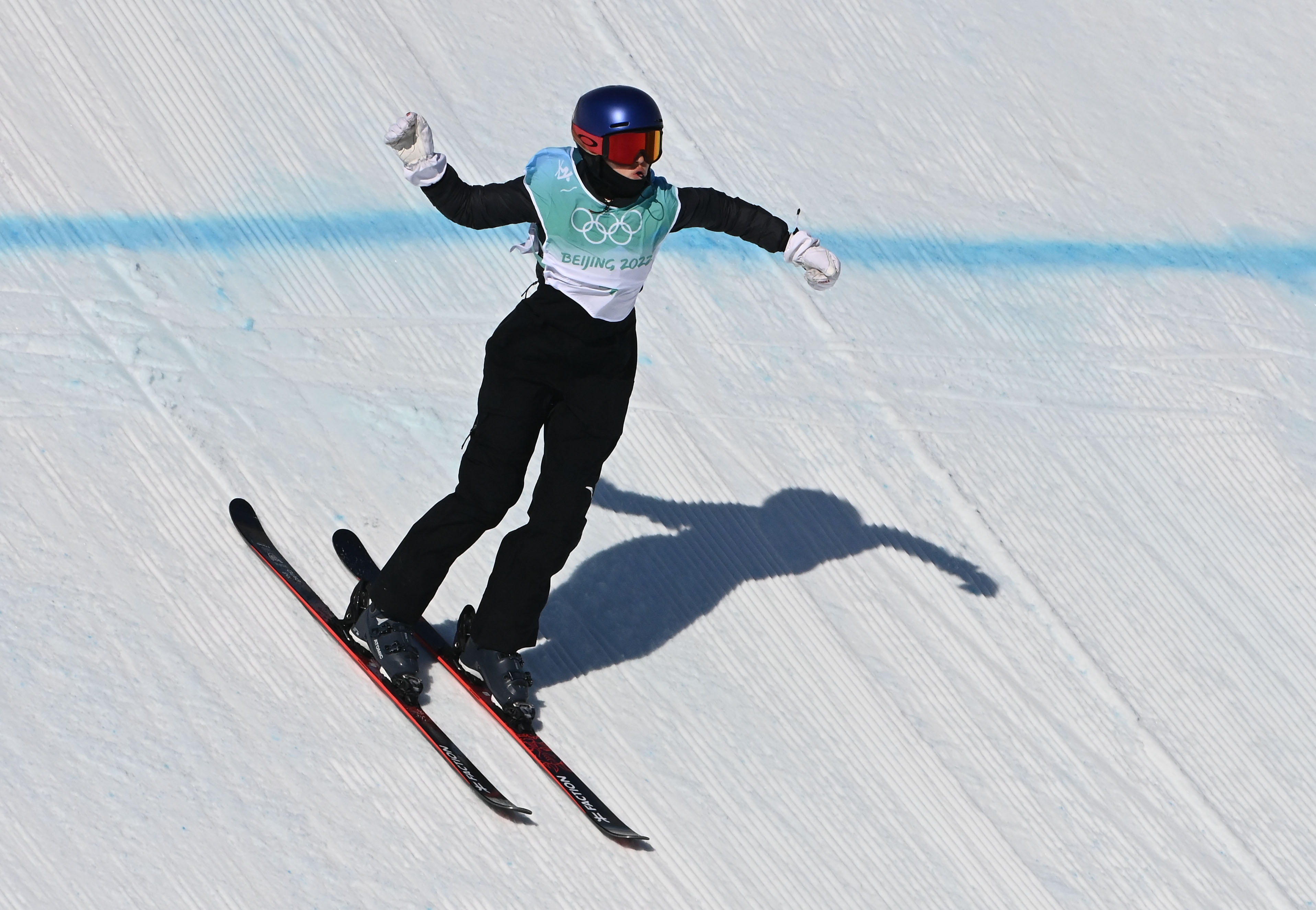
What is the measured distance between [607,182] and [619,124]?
14 centimetres

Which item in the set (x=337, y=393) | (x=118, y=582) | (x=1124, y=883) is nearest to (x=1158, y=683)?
(x=1124, y=883)

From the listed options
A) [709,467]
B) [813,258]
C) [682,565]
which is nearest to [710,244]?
[709,467]

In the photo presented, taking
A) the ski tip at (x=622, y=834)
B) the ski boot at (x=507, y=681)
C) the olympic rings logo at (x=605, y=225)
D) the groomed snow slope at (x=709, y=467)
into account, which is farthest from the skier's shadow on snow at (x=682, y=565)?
the olympic rings logo at (x=605, y=225)

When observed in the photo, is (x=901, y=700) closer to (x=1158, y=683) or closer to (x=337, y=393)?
(x=1158, y=683)

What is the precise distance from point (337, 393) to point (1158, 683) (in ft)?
8.55

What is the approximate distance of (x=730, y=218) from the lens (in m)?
3.61

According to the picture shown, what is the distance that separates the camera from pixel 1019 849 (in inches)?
156

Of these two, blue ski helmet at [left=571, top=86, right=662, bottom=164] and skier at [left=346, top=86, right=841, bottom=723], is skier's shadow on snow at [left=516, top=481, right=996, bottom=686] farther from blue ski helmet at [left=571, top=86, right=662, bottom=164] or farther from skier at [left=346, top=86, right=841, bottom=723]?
blue ski helmet at [left=571, top=86, right=662, bottom=164]

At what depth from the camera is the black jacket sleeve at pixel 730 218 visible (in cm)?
355

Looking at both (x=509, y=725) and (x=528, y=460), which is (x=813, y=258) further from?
(x=509, y=725)

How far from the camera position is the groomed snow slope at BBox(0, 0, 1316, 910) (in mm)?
3709

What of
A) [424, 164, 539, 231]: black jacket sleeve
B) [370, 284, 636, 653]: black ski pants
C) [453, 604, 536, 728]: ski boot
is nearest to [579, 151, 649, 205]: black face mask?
[424, 164, 539, 231]: black jacket sleeve

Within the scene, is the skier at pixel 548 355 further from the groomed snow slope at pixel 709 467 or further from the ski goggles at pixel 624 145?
the groomed snow slope at pixel 709 467

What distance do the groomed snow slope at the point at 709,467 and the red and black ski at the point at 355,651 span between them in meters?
0.05
